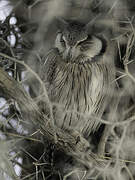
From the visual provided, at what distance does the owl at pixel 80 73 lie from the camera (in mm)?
2039

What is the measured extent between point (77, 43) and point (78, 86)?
0.27 meters

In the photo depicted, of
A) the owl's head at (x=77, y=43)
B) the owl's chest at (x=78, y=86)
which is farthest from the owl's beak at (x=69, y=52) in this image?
the owl's chest at (x=78, y=86)

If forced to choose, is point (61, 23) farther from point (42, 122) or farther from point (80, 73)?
point (42, 122)

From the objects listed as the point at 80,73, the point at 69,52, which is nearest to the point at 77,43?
the point at 69,52

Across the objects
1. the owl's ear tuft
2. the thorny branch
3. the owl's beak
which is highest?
the owl's ear tuft

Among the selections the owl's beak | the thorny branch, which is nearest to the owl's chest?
the owl's beak

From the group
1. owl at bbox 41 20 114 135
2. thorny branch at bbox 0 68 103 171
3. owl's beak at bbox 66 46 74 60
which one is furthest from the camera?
owl at bbox 41 20 114 135

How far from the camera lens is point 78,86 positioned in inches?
82.1

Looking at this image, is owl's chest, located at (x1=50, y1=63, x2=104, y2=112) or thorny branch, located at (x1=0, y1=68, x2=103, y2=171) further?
owl's chest, located at (x1=50, y1=63, x2=104, y2=112)

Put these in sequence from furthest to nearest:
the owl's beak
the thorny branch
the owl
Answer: the owl
the owl's beak
the thorny branch

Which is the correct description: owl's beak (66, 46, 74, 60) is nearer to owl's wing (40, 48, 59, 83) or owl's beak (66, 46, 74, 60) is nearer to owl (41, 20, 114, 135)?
owl (41, 20, 114, 135)

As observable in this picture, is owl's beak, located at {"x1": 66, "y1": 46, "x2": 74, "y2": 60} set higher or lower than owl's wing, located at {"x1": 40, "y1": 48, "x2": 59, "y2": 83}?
higher

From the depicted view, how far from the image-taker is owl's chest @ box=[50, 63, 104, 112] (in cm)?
208

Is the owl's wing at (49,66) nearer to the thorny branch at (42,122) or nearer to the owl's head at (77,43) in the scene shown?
the owl's head at (77,43)
